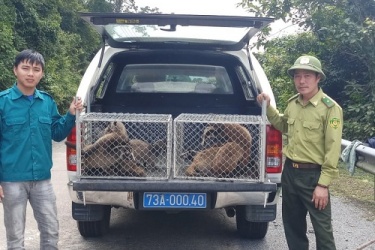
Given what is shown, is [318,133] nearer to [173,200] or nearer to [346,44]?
[173,200]

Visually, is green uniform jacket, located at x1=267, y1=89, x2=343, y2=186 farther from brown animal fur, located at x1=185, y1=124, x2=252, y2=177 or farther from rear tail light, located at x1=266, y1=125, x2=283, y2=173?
brown animal fur, located at x1=185, y1=124, x2=252, y2=177

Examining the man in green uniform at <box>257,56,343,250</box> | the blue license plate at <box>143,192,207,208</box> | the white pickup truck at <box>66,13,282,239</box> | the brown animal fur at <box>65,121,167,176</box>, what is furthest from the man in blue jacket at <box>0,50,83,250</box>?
the man in green uniform at <box>257,56,343,250</box>

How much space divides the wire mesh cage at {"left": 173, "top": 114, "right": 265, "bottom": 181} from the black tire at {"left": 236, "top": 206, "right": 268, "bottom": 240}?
31.5 inches

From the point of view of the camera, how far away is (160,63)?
207 inches

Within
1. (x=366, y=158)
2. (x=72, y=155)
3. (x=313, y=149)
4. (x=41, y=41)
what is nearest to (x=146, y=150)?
(x=72, y=155)

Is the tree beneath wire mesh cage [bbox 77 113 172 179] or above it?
above

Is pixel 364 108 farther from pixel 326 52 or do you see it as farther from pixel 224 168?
pixel 224 168

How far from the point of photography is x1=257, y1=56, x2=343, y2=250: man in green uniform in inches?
134

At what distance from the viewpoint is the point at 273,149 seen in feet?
12.8

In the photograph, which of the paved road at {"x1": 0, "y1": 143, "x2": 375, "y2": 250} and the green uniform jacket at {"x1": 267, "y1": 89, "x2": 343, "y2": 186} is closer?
the green uniform jacket at {"x1": 267, "y1": 89, "x2": 343, "y2": 186}

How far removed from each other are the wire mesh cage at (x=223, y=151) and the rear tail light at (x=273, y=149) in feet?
0.54

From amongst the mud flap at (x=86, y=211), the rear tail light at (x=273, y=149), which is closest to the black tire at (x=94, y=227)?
the mud flap at (x=86, y=211)

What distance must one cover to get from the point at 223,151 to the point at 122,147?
77cm

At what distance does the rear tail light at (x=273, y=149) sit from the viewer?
3893mm
